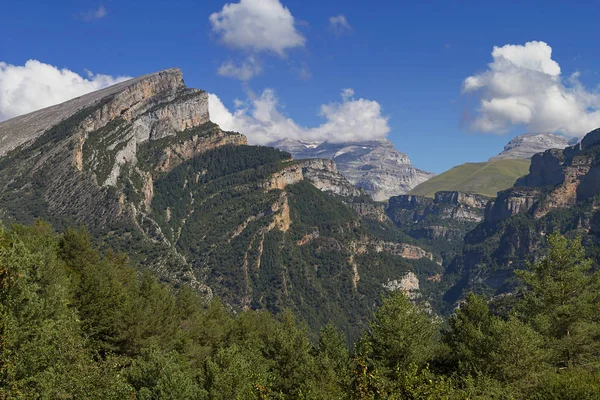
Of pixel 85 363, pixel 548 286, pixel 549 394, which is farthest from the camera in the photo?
pixel 548 286

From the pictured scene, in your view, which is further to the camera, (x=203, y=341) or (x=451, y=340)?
(x=203, y=341)

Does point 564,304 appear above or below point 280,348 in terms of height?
above

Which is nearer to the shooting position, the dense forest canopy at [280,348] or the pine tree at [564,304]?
the dense forest canopy at [280,348]

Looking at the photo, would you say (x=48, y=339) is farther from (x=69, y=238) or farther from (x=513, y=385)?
(x=69, y=238)

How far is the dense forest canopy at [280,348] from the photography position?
31281mm

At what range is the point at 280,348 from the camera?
56.8 m

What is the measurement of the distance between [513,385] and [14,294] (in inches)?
1654

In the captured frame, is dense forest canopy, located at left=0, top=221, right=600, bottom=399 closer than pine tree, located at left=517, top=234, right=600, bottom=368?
Yes

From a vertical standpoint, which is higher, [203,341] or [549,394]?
[549,394]

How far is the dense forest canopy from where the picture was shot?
3128cm

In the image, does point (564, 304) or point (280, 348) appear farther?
point (280, 348)

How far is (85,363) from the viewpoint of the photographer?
38.2m

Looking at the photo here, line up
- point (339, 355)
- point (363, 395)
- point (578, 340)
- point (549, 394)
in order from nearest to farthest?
point (363, 395) → point (549, 394) → point (578, 340) → point (339, 355)

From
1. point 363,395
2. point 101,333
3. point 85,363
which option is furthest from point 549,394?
point 101,333
